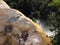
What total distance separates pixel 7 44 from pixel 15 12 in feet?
1.57

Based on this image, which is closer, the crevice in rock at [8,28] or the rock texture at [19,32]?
the rock texture at [19,32]

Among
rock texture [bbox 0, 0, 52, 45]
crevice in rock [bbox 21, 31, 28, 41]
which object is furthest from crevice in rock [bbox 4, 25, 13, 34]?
crevice in rock [bbox 21, 31, 28, 41]

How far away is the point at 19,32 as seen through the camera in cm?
300

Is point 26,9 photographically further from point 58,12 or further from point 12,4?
point 58,12

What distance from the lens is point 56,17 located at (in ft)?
23.5

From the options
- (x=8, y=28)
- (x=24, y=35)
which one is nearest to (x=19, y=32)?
(x=24, y=35)

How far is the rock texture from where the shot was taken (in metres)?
2.92

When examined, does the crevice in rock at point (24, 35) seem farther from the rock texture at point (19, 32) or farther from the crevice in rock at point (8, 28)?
the crevice in rock at point (8, 28)

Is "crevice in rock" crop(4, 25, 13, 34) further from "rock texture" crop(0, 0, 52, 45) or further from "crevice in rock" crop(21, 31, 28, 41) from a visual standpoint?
"crevice in rock" crop(21, 31, 28, 41)

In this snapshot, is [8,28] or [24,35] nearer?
[24,35]

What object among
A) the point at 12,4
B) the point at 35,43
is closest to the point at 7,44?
the point at 35,43

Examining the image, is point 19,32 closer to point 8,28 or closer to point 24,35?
point 24,35

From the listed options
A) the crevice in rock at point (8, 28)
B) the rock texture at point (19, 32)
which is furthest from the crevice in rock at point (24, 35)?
the crevice in rock at point (8, 28)

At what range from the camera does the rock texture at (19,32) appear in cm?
292
